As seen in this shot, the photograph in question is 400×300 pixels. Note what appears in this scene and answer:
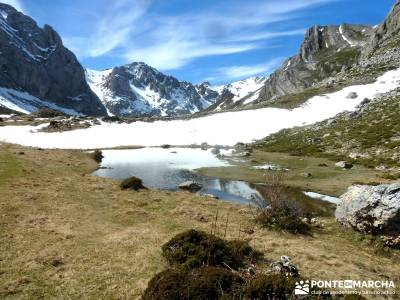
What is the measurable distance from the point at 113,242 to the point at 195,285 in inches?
344

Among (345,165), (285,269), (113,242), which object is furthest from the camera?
(345,165)


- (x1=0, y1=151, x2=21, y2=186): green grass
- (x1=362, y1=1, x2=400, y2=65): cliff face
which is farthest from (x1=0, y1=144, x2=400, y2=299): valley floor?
(x1=362, y1=1, x2=400, y2=65): cliff face

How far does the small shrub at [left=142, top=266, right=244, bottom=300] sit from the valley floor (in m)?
1.66

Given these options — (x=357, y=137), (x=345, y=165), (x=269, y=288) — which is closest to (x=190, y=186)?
(x=345, y=165)

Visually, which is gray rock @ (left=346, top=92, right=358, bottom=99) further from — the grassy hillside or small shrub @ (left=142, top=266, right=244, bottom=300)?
small shrub @ (left=142, top=266, right=244, bottom=300)

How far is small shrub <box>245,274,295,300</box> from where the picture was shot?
14.9 meters

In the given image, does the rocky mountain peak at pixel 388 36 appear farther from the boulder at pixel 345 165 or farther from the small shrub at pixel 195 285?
the small shrub at pixel 195 285

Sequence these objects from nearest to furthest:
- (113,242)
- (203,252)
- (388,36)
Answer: (203,252) < (113,242) < (388,36)

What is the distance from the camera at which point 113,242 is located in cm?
2255

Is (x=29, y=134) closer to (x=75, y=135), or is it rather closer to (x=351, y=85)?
(x=75, y=135)

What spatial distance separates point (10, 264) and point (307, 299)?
1383cm

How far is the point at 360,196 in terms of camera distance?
2570cm

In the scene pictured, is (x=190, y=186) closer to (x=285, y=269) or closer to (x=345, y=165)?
(x=345, y=165)

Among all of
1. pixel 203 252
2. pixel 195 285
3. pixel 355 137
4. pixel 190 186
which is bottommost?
pixel 195 285
